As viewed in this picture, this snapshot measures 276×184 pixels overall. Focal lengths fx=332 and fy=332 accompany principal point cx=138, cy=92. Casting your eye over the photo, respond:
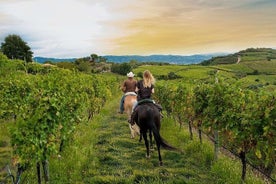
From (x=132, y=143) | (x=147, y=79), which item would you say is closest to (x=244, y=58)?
(x=132, y=143)

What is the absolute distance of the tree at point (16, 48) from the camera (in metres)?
75.4

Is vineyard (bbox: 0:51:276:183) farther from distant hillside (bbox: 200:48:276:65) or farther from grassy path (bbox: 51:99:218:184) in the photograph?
distant hillside (bbox: 200:48:276:65)

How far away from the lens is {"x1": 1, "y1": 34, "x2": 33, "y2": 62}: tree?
75.4m

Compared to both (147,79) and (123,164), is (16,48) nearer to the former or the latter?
(147,79)

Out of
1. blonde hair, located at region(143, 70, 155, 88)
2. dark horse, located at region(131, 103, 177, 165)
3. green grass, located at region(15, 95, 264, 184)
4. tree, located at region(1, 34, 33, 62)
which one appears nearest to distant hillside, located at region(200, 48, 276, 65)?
tree, located at region(1, 34, 33, 62)

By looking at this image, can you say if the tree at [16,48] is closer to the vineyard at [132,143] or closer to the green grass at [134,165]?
the vineyard at [132,143]

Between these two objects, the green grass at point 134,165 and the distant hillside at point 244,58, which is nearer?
the green grass at point 134,165

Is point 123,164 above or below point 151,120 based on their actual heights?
below

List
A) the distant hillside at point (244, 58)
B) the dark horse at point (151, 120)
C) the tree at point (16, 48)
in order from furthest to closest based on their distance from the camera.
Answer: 1. the distant hillside at point (244, 58)
2. the tree at point (16, 48)
3. the dark horse at point (151, 120)

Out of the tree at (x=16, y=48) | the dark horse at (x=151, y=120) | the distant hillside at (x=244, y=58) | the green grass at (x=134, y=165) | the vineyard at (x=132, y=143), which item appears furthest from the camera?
the distant hillside at (x=244, y=58)

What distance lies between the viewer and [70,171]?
294 inches

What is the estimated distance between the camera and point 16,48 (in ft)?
250

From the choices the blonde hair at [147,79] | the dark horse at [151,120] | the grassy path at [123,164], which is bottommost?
the grassy path at [123,164]

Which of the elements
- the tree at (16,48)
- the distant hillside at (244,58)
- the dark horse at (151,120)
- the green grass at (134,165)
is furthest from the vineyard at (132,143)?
the distant hillside at (244,58)
